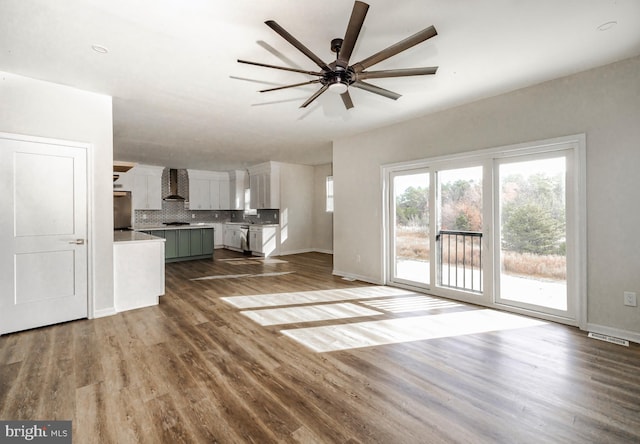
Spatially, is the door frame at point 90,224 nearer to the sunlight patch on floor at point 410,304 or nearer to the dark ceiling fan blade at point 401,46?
the dark ceiling fan blade at point 401,46

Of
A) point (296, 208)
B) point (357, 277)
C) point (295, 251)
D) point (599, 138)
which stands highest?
point (599, 138)

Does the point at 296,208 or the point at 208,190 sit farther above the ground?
the point at 208,190

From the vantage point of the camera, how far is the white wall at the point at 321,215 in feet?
29.0

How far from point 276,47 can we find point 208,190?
8208 mm

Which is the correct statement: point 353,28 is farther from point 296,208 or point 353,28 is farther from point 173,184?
point 173,184

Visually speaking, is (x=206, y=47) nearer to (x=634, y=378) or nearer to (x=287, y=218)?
(x=634, y=378)

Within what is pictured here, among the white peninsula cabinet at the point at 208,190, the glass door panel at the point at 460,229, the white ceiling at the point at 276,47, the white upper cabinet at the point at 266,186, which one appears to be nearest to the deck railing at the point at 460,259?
the glass door panel at the point at 460,229

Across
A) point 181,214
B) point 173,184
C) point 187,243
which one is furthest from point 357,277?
point 181,214

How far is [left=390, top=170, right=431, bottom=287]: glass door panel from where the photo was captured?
4562mm

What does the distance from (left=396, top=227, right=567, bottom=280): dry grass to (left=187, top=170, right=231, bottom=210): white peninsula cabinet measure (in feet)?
24.2

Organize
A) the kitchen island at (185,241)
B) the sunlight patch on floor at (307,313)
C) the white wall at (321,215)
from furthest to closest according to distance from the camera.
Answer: the white wall at (321,215)
the kitchen island at (185,241)
the sunlight patch on floor at (307,313)

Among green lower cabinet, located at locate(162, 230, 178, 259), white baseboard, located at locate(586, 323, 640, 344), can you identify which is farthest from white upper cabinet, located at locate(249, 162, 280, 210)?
white baseboard, located at locate(586, 323, 640, 344)

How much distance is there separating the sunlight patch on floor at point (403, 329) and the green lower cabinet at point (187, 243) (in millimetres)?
5305

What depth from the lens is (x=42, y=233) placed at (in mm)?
3164
